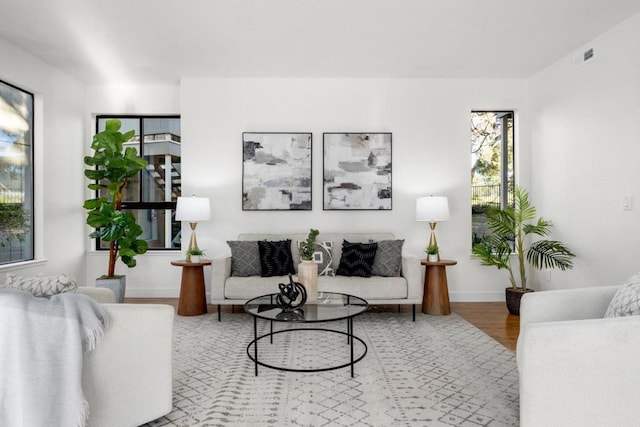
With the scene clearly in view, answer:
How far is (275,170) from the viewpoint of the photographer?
196 inches

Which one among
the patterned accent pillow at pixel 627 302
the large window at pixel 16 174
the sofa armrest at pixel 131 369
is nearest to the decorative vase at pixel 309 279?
the sofa armrest at pixel 131 369

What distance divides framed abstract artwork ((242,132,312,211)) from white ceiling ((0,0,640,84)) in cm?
76

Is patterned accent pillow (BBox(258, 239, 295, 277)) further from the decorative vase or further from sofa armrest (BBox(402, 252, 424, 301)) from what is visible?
sofa armrest (BBox(402, 252, 424, 301))

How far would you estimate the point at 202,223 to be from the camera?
16.3 feet

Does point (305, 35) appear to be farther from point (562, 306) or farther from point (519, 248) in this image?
point (519, 248)

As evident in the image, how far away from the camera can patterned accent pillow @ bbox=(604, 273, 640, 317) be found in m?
1.91

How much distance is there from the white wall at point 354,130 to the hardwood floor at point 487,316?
0.32 meters

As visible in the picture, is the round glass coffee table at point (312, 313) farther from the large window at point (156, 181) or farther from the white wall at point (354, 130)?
the large window at point (156, 181)

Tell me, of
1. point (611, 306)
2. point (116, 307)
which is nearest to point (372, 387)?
point (611, 306)

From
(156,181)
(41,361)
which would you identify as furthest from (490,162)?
(41,361)

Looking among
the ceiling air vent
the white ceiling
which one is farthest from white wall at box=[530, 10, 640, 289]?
the white ceiling

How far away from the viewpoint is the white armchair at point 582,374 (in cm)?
168

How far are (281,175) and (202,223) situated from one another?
1.10 meters

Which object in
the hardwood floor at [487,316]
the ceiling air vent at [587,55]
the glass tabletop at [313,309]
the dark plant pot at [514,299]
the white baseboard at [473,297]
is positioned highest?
the ceiling air vent at [587,55]
